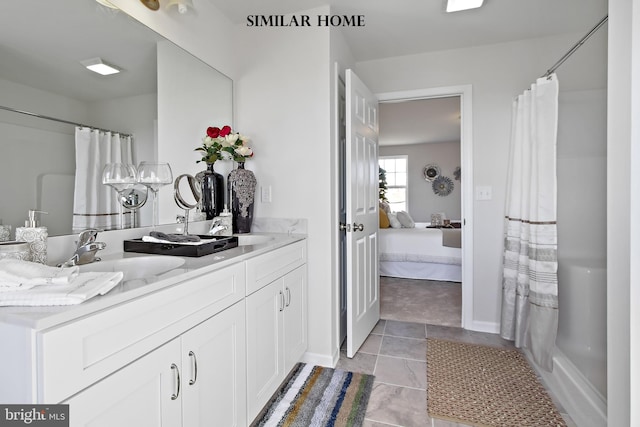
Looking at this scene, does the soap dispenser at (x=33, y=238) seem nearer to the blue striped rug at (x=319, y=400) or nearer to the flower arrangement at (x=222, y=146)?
the flower arrangement at (x=222, y=146)

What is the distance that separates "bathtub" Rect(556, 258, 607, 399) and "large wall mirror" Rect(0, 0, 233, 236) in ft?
7.93

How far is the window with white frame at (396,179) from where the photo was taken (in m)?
8.05

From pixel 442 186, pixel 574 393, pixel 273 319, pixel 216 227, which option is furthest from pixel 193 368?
pixel 442 186

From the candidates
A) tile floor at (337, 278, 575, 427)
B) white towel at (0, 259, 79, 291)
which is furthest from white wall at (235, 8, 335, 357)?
white towel at (0, 259, 79, 291)

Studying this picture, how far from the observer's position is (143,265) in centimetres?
132

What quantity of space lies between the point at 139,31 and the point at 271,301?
149 cm

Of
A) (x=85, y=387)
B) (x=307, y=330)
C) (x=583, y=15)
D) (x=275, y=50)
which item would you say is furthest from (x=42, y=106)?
(x=583, y=15)

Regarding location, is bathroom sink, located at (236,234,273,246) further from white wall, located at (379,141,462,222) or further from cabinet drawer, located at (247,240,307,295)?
white wall, located at (379,141,462,222)

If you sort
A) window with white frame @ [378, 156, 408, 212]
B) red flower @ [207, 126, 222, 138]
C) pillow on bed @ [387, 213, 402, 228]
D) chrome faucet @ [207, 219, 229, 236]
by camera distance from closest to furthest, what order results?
chrome faucet @ [207, 219, 229, 236] → red flower @ [207, 126, 222, 138] → pillow on bed @ [387, 213, 402, 228] → window with white frame @ [378, 156, 408, 212]

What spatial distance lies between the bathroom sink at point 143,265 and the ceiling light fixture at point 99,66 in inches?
33.3

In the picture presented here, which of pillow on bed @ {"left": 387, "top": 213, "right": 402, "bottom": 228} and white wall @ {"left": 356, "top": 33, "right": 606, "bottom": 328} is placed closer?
A: white wall @ {"left": 356, "top": 33, "right": 606, "bottom": 328}

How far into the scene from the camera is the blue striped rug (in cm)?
159

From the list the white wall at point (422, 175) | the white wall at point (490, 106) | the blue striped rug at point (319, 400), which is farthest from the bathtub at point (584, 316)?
the white wall at point (422, 175)

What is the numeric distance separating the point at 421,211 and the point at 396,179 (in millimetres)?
1006
